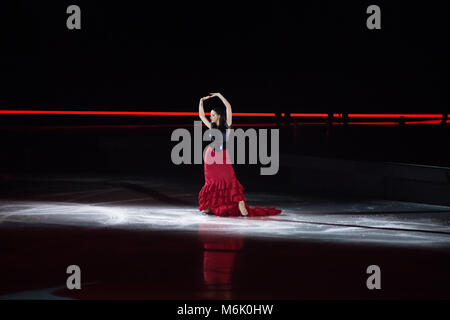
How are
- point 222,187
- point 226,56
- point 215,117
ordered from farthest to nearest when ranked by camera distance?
point 226,56 → point 222,187 → point 215,117

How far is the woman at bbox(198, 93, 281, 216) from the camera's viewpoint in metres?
12.2

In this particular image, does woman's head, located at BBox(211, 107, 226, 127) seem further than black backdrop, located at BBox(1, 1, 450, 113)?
No

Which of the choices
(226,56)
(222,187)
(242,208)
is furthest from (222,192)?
(226,56)

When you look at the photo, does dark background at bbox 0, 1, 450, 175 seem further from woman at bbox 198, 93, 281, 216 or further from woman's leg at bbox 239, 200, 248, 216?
woman's leg at bbox 239, 200, 248, 216

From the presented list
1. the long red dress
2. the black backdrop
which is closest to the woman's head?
the long red dress

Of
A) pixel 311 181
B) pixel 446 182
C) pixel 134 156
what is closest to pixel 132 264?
pixel 446 182

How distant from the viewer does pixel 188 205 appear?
542 inches

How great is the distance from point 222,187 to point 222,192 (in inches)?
4.4

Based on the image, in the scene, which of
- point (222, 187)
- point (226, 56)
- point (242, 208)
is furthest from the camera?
point (226, 56)

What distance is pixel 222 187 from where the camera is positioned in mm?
12359

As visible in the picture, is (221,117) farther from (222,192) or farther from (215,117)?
(222,192)

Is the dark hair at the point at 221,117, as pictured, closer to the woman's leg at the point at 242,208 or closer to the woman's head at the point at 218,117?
the woman's head at the point at 218,117
